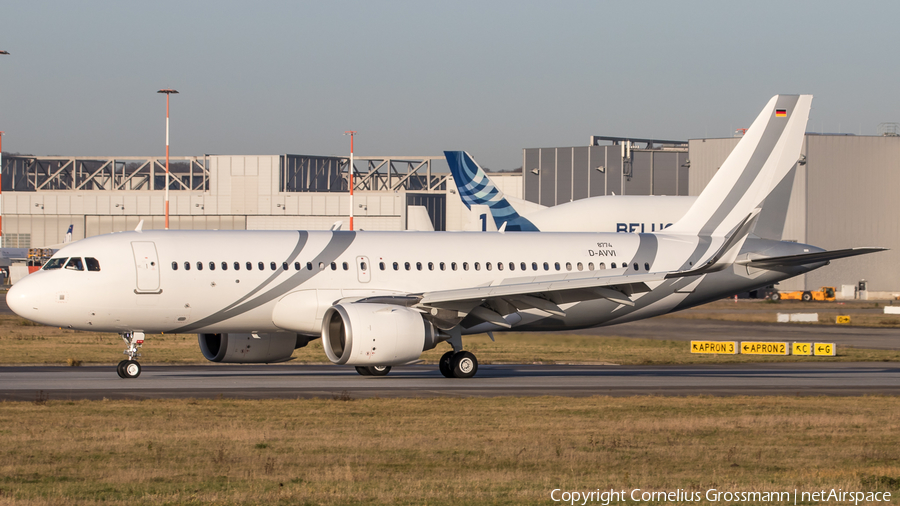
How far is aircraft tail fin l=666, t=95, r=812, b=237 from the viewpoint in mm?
39125

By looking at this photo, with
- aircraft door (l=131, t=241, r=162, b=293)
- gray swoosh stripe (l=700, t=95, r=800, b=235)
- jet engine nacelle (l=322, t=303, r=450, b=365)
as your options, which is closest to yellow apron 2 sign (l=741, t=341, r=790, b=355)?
gray swoosh stripe (l=700, t=95, r=800, b=235)

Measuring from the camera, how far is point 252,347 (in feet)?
112

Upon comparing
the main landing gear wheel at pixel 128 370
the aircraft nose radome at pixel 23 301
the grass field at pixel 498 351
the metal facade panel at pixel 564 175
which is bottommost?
the grass field at pixel 498 351

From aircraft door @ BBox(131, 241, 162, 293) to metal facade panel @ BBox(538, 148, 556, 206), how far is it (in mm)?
96522

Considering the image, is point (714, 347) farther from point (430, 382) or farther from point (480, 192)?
point (480, 192)

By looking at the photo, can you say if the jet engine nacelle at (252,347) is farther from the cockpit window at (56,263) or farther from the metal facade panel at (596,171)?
the metal facade panel at (596,171)

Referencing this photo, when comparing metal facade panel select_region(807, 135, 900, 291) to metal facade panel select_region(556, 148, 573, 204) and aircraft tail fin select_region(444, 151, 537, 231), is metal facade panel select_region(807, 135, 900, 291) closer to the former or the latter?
metal facade panel select_region(556, 148, 573, 204)

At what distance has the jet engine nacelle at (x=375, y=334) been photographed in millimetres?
30281

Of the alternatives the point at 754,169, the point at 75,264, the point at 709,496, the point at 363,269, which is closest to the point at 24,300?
the point at 75,264

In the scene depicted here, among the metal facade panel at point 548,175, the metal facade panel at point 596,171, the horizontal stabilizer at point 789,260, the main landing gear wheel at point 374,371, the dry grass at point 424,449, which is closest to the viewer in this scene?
the dry grass at point 424,449

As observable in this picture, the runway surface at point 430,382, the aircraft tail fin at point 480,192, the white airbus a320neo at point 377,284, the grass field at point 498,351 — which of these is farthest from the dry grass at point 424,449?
the aircraft tail fin at point 480,192

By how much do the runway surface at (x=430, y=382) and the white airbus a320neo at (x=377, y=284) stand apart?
1.19 metres

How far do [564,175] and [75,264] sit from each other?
97323mm

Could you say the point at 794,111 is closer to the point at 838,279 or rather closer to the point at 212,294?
the point at 212,294
